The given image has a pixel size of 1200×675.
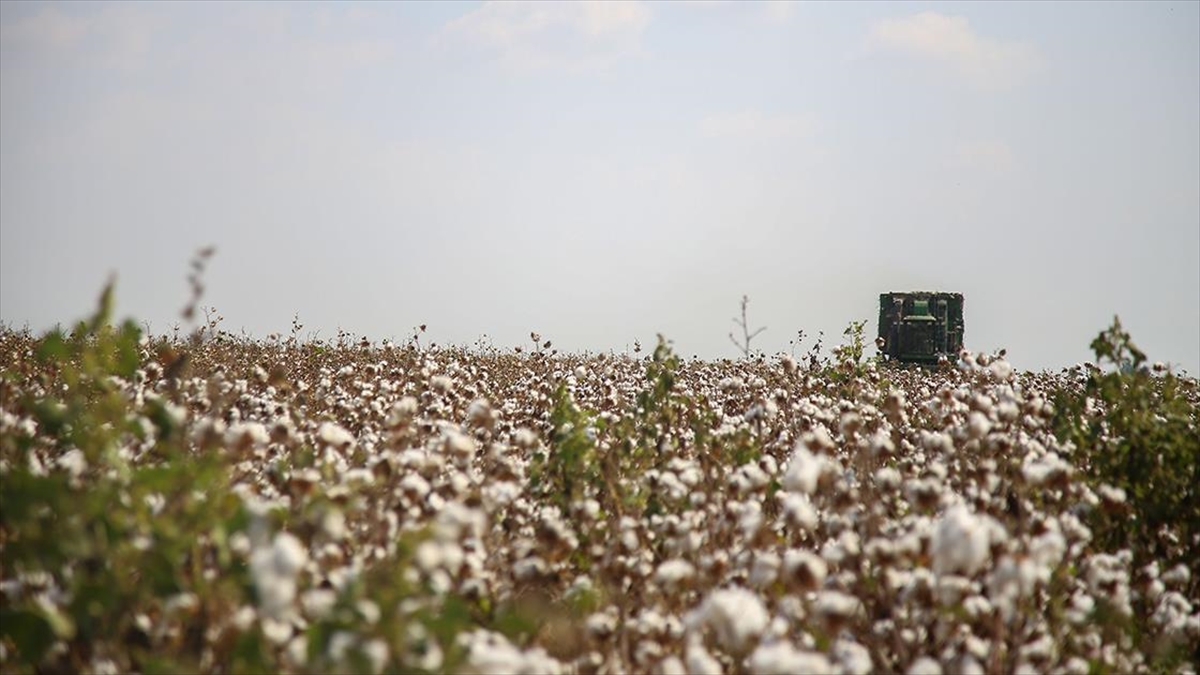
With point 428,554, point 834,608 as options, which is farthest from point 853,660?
point 428,554

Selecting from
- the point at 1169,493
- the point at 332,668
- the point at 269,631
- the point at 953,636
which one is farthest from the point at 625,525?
the point at 1169,493

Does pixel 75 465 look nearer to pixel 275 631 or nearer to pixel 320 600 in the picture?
pixel 275 631

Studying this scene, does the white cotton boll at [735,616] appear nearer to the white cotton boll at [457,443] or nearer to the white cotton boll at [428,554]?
the white cotton boll at [428,554]

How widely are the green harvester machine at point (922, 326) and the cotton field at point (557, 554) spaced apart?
18234 millimetres

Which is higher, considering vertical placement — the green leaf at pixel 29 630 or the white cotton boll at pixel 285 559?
the white cotton boll at pixel 285 559

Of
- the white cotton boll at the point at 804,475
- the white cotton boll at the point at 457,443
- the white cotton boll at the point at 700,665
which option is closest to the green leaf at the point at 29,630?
the white cotton boll at the point at 457,443

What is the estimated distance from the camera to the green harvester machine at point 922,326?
86.1 feet

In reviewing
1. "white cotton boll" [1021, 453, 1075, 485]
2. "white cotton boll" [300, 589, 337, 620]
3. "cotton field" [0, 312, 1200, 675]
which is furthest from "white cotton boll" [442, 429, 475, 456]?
"white cotton boll" [1021, 453, 1075, 485]

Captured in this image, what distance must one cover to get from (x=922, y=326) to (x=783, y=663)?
24.2 metres

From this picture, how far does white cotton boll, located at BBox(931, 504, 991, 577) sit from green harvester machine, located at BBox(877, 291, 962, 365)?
2326 centimetres

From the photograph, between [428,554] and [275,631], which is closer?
[428,554]

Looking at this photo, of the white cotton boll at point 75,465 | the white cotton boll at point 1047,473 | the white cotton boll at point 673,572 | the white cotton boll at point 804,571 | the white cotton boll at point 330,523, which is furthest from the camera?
the white cotton boll at point 1047,473

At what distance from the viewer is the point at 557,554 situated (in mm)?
4984

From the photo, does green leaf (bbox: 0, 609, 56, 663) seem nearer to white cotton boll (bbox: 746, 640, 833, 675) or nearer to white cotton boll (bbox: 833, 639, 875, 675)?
white cotton boll (bbox: 746, 640, 833, 675)
